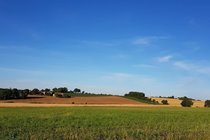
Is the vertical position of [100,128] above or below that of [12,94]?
below

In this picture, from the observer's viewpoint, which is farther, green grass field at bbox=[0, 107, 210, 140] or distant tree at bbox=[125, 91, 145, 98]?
distant tree at bbox=[125, 91, 145, 98]

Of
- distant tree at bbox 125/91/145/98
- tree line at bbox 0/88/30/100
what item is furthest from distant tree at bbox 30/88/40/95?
distant tree at bbox 125/91/145/98

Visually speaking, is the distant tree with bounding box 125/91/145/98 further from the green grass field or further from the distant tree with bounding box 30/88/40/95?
the green grass field

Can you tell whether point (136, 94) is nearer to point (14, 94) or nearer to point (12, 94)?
point (14, 94)

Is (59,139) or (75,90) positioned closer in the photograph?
(59,139)

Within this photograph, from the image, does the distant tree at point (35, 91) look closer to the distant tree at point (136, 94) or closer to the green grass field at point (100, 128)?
the distant tree at point (136, 94)

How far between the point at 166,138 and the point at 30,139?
5684mm

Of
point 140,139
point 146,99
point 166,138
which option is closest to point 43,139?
point 140,139

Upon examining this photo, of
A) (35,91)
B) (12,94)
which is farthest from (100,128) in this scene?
(35,91)

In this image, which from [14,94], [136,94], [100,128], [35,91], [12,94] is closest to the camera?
[100,128]

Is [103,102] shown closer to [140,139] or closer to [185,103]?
[185,103]

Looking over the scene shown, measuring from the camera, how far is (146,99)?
136m

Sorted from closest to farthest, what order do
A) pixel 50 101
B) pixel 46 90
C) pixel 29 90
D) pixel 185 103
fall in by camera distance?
pixel 50 101
pixel 185 103
pixel 29 90
pixel 46 90

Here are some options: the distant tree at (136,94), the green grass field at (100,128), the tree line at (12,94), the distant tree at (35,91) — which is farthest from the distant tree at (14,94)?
the green grass field at (100,128)
